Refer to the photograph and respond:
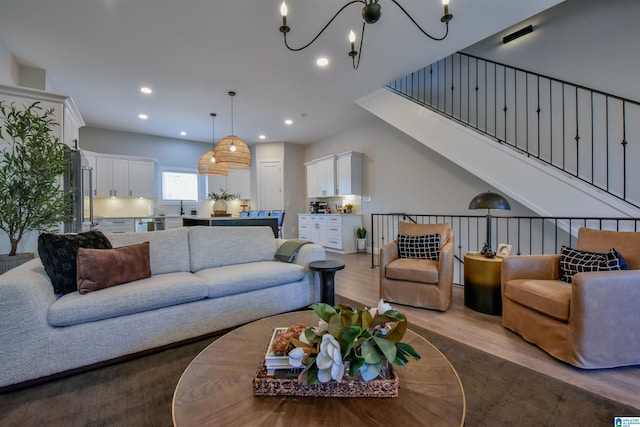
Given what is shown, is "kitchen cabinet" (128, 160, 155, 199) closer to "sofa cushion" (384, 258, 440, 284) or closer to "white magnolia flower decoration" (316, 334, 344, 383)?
"sofa cushion" (384, 258, 440, 284)

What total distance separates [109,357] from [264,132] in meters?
6.02

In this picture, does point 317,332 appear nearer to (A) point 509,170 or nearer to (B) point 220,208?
(A) point 509,170

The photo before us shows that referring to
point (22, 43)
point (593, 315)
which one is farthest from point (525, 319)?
point (22, 43)

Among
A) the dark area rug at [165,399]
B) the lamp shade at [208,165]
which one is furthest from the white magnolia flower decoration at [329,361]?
the lamp shade at [208,165]

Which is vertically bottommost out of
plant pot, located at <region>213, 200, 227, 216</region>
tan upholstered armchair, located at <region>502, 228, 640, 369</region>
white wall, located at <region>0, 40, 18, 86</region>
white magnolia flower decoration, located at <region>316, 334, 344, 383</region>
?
tan upholstered armchair, located at <region>502, 228, 640, 369</region>

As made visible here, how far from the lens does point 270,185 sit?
26.2 feet

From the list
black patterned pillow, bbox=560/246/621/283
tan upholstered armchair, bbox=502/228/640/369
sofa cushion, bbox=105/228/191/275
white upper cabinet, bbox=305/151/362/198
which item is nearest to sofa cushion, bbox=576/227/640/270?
tan upholstered armchair, bbox=502/228/640/369

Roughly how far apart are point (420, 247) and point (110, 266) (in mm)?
2940

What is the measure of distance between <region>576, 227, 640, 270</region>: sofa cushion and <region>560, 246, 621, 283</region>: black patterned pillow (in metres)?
0.13

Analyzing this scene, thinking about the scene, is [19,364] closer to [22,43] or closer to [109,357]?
[109,357]

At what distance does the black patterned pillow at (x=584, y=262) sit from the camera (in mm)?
1975

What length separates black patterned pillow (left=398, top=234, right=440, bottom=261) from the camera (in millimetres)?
3072

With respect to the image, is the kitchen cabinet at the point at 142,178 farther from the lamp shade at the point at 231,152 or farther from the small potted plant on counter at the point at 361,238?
the small potted plant on counter at the point at 361,238

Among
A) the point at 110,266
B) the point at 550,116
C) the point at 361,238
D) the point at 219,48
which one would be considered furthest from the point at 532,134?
the point at 110,266
